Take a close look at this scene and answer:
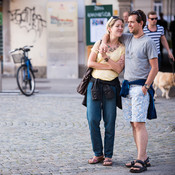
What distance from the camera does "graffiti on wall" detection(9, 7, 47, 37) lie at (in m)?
16.3

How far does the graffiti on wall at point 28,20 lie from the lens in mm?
16266

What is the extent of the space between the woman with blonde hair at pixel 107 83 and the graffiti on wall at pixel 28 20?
1091 cm

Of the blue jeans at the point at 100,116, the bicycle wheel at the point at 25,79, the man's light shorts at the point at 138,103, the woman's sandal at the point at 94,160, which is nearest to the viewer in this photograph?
the man's light shorts at the point at 138,103

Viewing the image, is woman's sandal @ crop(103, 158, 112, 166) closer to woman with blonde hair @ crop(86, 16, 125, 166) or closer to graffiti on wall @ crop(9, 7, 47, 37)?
woman with blonde hair @ crop(86, 16, 125, 166)

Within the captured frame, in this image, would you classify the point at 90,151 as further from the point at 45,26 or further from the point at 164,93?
the point at 45,26

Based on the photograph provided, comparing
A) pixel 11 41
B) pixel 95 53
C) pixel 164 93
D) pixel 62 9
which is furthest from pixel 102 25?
pixel 95 53

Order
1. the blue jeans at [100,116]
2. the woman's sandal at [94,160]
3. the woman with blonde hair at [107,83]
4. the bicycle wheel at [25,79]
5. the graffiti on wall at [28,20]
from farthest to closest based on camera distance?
the graffiti on wall at [28,20] → the bicycle wheel at [25,79] → the woman's sandal at [94,160] → the blue jeans at [100,116] → the woman with blonde hair at [107,83]

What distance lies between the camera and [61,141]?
6949 mm

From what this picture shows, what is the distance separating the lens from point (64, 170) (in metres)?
5.45

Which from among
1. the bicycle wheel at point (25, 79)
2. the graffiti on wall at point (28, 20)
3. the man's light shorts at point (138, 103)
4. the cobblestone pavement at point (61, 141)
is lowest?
the cobblestone pavement at point (61, 141)

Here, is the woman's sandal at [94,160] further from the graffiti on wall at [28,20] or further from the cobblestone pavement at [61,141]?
the graffiti on wall at [28,20]

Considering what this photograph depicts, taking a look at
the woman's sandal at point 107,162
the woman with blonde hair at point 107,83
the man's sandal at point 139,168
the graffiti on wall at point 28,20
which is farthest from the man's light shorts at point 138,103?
the graffiti on wall at point 28,20

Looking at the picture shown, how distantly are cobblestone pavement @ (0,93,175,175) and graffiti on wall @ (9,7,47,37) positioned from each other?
614 cm

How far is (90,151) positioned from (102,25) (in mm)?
9159
